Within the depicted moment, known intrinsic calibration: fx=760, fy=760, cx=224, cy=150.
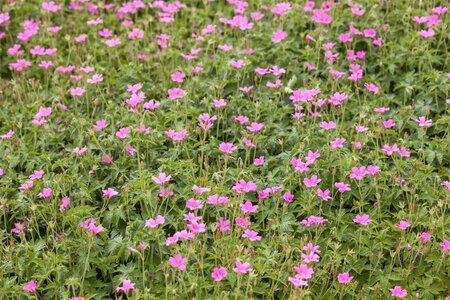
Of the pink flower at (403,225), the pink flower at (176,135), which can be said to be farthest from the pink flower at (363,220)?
the pink flower at (176,135)

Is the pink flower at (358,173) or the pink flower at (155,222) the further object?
the pink flower at (358,173)

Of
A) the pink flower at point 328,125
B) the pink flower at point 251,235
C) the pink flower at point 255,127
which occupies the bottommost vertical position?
the pink flower at point 251,235

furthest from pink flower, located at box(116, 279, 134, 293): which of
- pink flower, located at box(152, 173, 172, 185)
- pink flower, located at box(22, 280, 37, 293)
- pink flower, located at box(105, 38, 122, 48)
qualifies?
pink flower, located at box(105, 38, 122, 48)

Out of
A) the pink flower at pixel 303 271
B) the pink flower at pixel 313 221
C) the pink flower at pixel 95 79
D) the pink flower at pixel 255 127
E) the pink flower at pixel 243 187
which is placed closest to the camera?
the pink flower at pixel 303 271

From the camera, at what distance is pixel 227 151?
13.5 ft

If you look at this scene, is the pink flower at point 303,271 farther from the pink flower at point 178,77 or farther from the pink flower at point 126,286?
the pink flower at point 178,77

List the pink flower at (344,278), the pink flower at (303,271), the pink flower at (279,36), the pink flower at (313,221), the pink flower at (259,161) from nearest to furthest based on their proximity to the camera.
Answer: the pink flower at (303,271) < the pink flower at (344,278) < the pink flower at (313,221) < the pink flower at (259,161) < the pink flower at (279,36)

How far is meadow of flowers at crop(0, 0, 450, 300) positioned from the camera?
3.62 meters

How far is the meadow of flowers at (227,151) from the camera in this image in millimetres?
3625

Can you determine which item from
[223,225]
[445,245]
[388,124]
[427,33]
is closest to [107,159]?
[223,225]

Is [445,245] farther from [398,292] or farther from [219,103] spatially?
[219,103]

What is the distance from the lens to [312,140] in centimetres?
428

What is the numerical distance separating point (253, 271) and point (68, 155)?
1.59 metres

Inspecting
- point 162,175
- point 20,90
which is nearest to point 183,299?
point 162,175
